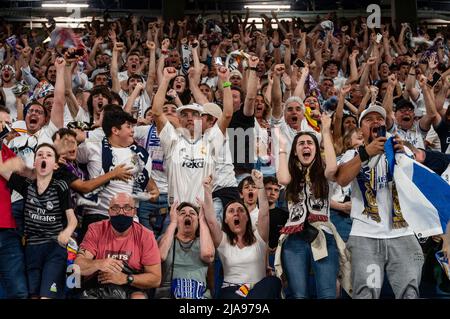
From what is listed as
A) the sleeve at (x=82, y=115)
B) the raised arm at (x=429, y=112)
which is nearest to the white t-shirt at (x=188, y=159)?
the sleeve at (x=82, y=115)

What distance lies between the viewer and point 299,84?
821 cm

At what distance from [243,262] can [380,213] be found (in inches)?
48.5

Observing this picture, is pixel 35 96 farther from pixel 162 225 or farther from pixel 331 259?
pixel 331 259

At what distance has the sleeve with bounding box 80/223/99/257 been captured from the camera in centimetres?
607

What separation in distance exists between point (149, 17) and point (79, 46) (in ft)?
29.4

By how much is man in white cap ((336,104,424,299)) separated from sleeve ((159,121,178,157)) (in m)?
1.70

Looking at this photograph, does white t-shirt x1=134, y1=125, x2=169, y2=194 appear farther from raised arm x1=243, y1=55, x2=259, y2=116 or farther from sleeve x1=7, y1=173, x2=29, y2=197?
sleeve x1=7, y1=173, x2=29, y2=197

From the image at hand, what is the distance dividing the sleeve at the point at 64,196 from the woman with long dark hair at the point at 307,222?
1.80 metres

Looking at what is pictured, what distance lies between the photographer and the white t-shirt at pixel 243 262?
20.5 ft

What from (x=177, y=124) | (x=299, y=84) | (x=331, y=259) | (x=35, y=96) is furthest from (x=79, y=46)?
(x=331, y=259)

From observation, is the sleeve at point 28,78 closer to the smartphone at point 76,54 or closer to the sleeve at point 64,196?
the smartphone at point 76,54

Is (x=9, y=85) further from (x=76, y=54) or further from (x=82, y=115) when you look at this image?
(x=76, y=54)

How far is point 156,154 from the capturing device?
7.45m
